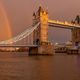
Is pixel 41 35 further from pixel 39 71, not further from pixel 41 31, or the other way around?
pixel 39 71

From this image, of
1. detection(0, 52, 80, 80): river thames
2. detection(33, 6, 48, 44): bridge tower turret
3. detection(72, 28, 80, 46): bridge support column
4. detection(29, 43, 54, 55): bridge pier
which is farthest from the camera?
detection(72, 28, 80, 46): bridge support column

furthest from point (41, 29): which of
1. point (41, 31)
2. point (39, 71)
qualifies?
point (39, 71)

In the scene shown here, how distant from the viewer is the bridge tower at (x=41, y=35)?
72.3 metres

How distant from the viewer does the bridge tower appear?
237 feet

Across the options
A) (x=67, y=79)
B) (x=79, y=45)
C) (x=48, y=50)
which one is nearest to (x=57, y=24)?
(x=48, y=50)

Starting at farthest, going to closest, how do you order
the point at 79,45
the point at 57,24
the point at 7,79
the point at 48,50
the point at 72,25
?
the point at 79,45 < the point at 72,25 < the point at 57,24 < the point at 48,50 < the point at 7,79

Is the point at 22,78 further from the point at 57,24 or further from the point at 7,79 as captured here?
the point at 57,24

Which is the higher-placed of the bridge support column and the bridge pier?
the bridge support column

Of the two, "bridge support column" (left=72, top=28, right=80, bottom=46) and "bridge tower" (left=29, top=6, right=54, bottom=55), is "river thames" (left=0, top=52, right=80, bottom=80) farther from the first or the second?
"bridge support column" (left=72, top=28, right=80, bottom=46)

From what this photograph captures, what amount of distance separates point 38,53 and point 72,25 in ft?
64.4

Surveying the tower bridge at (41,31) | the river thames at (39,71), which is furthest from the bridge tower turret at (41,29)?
the river thames at (39,71)

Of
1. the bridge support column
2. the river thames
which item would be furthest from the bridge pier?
the river thames

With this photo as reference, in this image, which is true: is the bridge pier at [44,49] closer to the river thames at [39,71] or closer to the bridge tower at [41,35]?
the bridge tower at [41,35]

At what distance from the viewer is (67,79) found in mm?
22156
